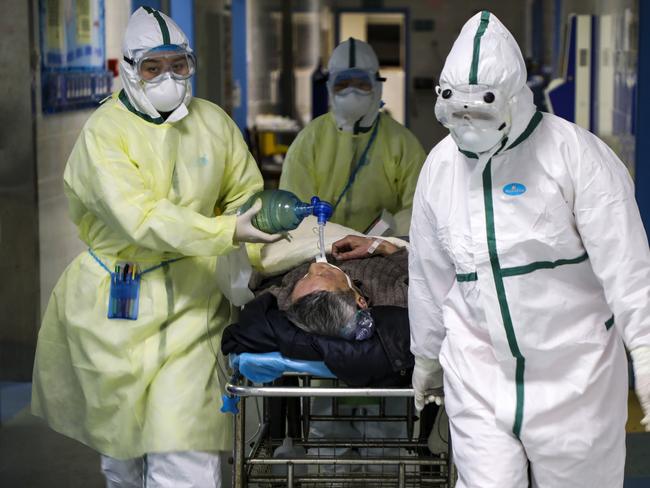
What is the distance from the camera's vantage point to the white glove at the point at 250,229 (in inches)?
131

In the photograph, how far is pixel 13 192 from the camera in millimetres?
5578

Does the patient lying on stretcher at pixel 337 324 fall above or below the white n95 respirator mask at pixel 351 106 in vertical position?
below

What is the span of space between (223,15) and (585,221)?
28.8 ft

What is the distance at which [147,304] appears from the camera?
11.7ft

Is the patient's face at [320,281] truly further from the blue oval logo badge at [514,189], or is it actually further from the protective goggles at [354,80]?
the protective goggles at [354,80]

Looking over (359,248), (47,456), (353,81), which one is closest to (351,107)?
(353,81)

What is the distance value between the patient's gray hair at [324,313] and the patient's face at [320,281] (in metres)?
0.04

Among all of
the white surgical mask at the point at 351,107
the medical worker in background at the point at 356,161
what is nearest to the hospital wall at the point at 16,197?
the medical worker in background at the point at 356,161

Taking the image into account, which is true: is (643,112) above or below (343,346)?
above

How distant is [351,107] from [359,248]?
126 cm

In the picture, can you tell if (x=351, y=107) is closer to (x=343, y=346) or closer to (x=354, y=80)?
(x=354, y=80)

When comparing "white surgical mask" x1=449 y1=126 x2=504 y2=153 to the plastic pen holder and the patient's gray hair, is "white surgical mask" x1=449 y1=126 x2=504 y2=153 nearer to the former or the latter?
the patient's gray hair

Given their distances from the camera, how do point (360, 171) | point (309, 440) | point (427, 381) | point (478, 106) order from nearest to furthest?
point (478, 106) < point (427, 381) < point (309, 440) < point (360, 171)

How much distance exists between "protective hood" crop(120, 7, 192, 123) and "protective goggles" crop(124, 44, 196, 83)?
0.04ft
